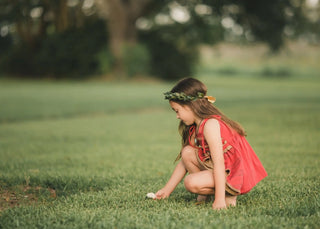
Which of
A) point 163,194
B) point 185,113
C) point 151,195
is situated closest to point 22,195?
point 151,195

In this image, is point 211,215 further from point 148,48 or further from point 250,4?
point 148,48

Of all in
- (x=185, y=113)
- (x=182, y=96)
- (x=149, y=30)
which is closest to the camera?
(x=182, y=96)

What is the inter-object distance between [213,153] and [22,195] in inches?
74.8

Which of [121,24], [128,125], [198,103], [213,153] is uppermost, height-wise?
[121,24]

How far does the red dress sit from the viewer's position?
11.1ft

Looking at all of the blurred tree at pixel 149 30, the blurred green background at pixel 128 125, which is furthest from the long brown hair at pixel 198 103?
the blurred tree at pixel 149 30

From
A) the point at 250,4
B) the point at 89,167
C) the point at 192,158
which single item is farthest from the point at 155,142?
the point at 250,4

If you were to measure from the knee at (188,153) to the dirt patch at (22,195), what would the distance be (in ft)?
4.32

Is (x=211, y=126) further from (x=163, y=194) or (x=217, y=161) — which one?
(x=163, y=194)

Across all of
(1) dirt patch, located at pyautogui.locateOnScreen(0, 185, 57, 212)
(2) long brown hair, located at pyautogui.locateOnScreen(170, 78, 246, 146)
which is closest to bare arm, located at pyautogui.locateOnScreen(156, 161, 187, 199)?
(2) long brown hair, located at pyautogui.locateOnScreen(170, 78, 246, 146)

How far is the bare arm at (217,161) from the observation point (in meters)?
3.32

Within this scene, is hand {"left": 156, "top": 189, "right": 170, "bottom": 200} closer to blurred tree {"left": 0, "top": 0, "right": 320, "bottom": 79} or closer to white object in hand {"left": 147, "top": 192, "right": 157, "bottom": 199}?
white object in hand {"left": 147, "top": 192, "right": 157, "bottom": 199}

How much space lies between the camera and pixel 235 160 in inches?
136

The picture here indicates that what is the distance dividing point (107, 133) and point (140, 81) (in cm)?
2001
